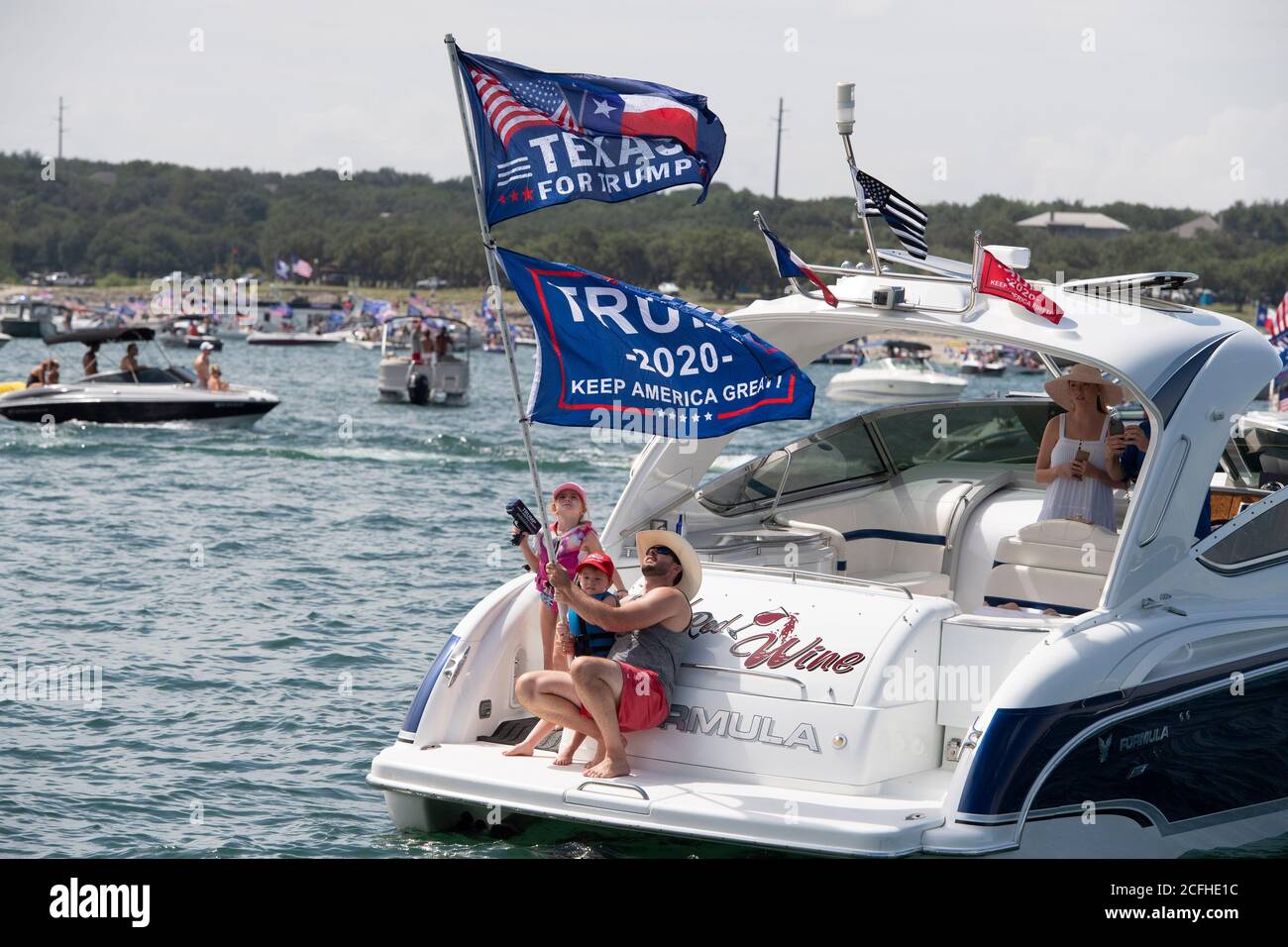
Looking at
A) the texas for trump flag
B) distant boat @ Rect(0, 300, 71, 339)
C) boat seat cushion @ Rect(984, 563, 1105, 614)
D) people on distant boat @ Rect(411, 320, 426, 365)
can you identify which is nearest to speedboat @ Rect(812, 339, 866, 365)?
distant boat @ Rect(0, 300, 71, 339)

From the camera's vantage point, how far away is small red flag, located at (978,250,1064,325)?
23.6 feet

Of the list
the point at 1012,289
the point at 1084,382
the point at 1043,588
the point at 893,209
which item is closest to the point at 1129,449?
the point at 1084,382

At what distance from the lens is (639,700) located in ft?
22.7

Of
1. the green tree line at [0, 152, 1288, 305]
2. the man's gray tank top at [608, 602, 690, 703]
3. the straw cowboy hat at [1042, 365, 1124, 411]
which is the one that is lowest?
the man's gray tank top at [608, 602, 690, 703]

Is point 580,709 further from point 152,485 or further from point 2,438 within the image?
point 2,438

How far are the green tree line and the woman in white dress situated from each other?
219 ft

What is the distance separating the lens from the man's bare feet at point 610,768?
6.84 m

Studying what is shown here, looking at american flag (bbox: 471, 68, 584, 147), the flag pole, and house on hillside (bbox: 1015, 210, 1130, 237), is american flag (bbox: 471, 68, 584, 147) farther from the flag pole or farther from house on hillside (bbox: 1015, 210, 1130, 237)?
house on hillside (bbox: 1015, 210, 1130, 237)

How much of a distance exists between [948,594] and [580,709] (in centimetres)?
264

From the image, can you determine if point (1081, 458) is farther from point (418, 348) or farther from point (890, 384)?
point (890, 384)

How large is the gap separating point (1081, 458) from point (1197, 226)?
142048mm

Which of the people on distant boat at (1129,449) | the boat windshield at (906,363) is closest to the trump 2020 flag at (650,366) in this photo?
the people on distant boat at (1129,449)
